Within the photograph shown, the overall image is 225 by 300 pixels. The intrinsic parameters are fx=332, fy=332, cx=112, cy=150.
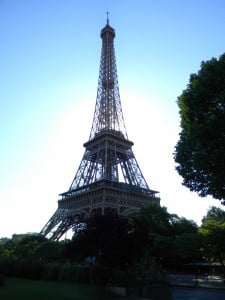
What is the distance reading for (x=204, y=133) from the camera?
61.4 feet

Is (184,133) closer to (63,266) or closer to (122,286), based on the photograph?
(122,286)

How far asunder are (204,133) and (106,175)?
4717cm

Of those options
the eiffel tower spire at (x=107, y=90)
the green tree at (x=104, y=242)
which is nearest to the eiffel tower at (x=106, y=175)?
the eiffel tower spire at (x=107, y=90)

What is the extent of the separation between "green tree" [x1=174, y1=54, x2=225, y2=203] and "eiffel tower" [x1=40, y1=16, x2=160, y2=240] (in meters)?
36.4

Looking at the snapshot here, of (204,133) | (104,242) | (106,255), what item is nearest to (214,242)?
(106,255)

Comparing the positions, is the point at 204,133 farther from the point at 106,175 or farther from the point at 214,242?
the point at 106,175

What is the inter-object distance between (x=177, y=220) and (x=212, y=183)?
140 feet

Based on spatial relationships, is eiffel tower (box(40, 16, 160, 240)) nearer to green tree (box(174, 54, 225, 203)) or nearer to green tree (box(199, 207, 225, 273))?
green tree (box(199, 207, 225, 273))

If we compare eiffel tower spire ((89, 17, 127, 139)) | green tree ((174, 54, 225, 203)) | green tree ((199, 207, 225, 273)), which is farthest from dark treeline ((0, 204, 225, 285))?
eiffel tower spire ((89, 17, 127, 139))

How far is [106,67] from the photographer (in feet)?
257

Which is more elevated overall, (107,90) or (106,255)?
(107,90)

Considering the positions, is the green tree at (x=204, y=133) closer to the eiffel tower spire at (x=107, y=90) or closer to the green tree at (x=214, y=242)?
the green tree at (x=214, y=242)

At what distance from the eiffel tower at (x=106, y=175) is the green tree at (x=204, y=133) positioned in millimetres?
36428

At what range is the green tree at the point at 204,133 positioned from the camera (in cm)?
1858
